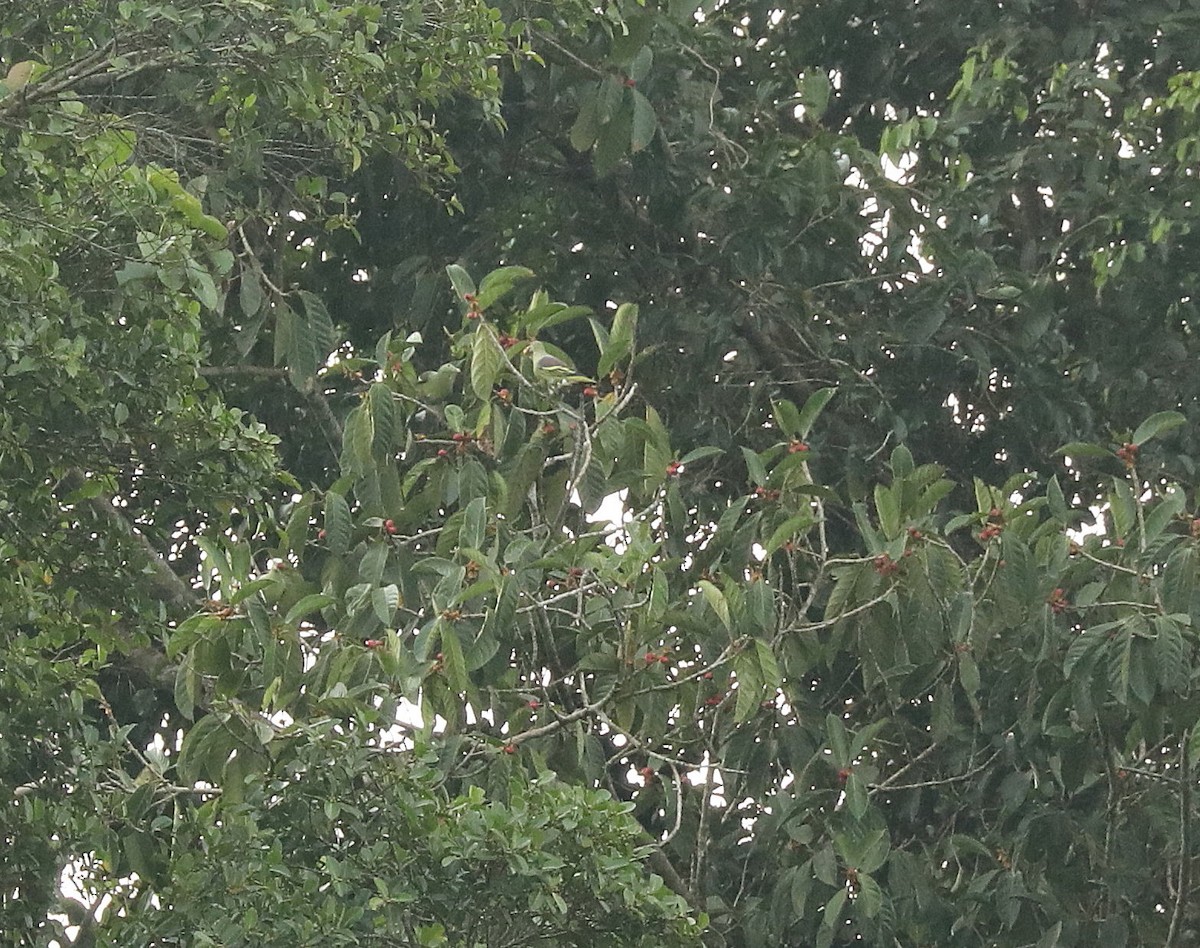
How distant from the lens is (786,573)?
5.22m

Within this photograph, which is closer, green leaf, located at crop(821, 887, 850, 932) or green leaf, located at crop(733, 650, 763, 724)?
green leaf, located at crop(733, 650, 763, 724)

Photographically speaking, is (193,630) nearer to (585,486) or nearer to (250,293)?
(585,486)

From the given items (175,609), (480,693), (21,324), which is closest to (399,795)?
(480,693)

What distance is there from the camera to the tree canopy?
12.9 ft

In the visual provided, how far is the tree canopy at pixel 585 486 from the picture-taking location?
3.93m

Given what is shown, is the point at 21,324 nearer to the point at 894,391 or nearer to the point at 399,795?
the point at 399,795

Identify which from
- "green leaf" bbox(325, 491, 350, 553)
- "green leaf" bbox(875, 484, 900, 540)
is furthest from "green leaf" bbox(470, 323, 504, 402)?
"green leaf" bbox(875, 484, 900, 540)

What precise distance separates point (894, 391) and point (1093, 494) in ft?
2.49

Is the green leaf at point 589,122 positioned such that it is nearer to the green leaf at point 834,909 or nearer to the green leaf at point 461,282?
the green leaf at point 461,282

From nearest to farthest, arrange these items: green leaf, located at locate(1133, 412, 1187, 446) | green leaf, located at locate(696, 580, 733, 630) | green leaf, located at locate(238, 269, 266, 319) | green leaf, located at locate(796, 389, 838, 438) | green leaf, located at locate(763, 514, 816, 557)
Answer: green leaf, located at locate(696, 580, 733, 630) → green leaf, located at locate(763, 514, 816, 557) → green leaf, located at locate(1133, 412, 1187, 446) → green leaf, located at locate(796, 389, 838, 438) → green leaf, located at locate(238, 269, 266, 319)

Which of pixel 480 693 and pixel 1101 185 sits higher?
pixel 1101 185

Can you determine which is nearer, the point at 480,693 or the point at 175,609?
the point at 480,693

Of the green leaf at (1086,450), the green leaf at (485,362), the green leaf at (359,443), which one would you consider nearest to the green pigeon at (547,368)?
the green leaf at (485,362)

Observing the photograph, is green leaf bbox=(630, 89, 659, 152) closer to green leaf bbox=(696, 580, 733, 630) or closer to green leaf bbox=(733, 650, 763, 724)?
green leaf bbox=(696, 580, 733, 630)
